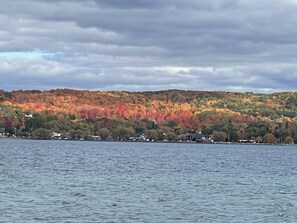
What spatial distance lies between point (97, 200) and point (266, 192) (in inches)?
651

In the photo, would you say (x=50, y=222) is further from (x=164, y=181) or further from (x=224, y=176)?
(x=224, y=176)

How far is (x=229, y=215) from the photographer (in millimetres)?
40750

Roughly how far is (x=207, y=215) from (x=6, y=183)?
2224cm

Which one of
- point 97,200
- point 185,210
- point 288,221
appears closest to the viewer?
point 288,221

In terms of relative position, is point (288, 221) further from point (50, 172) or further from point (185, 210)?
point (50, 172)

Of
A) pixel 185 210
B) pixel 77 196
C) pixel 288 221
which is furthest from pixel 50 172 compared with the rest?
pixel 288 221

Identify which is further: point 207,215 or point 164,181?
point 164,181

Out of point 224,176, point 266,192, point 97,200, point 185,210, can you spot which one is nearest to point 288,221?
point 185,210

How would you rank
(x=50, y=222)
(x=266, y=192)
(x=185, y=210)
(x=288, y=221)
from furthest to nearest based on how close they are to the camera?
(x=266, y=192)
(x=185, y=210)
(x=288, y=221)
(x=50, y=222)

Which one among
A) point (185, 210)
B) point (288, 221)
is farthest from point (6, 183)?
point (288, 221)

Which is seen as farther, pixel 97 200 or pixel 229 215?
pixel 97 200

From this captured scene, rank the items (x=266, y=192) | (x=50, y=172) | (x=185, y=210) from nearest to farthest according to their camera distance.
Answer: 1. (x=185, y=210)
2. (x=266, y=192)
3. (x=50, y=172)

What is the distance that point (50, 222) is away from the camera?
36156 mm

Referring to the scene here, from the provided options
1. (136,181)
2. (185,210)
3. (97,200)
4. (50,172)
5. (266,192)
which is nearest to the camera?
(185,210)
